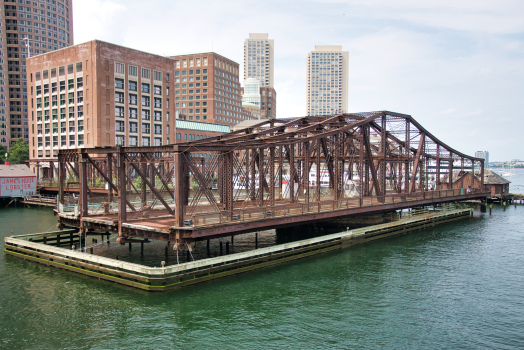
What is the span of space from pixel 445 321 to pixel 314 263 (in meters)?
11.6

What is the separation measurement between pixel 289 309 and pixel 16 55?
16172cm

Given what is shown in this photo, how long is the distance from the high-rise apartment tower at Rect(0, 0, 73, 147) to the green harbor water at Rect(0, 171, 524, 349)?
138114mm

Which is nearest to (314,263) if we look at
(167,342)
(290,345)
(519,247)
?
(290,345)

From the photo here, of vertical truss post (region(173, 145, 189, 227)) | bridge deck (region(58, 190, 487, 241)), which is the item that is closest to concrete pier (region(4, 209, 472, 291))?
bridge deck (region(58, 190, 487, 241))

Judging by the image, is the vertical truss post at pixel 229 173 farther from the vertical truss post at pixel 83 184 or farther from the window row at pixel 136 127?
the window row at pixel 136 127

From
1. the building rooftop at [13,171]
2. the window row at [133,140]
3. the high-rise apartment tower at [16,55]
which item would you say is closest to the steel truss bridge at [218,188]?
the window row at [133,140]

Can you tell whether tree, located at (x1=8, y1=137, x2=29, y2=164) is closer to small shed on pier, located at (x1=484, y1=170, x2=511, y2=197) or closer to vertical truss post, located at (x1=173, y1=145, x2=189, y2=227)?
vertical truss post, located at (x1=173, y1=145, x2=189, y2=227)

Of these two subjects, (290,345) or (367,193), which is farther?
(367,193)

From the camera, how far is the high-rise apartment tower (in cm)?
14375

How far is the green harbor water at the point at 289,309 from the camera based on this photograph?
17969 millimetres

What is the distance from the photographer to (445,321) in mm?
20406

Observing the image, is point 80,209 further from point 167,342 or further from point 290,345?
point 290,345

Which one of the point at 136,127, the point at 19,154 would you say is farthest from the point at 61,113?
the point at 19,154

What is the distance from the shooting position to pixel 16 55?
146 meters
